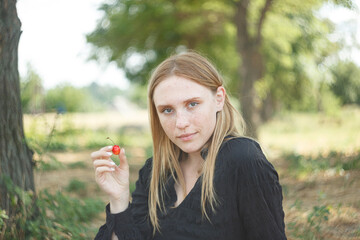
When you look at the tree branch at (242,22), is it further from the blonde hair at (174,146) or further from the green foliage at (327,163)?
the blonde hair at (174,146)

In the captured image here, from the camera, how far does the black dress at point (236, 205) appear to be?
1.50m

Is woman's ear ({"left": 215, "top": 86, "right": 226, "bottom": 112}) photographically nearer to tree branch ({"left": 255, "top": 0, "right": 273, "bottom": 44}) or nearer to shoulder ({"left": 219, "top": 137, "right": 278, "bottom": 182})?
shoulder ({"left": 219, "top": 137, "right": 278, "bottom": 182})

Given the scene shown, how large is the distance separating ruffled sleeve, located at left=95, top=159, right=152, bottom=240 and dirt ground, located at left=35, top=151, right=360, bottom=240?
1.10m

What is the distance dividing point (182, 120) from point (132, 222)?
0.61 m

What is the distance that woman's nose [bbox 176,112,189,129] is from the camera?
1646 mm

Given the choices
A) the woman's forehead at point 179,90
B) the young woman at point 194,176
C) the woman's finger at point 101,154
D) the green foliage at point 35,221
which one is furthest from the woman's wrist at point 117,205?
the green foliage at point 35,221

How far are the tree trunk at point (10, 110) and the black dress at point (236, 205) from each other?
129cm

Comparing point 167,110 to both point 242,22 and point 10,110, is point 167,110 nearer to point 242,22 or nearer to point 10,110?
point 10,110

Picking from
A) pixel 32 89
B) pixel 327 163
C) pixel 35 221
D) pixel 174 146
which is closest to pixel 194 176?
pixel 174 146

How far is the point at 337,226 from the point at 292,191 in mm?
1413

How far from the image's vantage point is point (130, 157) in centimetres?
804

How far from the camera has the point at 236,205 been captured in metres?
1.58

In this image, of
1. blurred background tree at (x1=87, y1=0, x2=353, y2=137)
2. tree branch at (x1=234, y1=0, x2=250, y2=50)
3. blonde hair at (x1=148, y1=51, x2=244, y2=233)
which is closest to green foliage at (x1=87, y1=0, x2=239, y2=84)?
blurred background tree at (x1=87, y1=0, x2=353, y2=137)

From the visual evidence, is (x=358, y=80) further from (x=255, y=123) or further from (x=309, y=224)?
(x=309, y=224)
